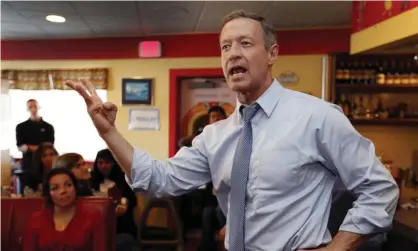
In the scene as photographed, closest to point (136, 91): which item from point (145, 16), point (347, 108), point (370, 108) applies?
point (145, 16)

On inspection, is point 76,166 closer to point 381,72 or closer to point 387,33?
point 387,33

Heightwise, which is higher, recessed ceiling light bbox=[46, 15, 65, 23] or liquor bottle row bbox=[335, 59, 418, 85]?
recessed ceiling light bbox=[46, 15, 65, 23]

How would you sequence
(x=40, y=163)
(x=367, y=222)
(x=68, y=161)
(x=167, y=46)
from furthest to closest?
(x=167, y=46)
(x=40, y=163)
(x=68, y=161)
(x=367, y=222)

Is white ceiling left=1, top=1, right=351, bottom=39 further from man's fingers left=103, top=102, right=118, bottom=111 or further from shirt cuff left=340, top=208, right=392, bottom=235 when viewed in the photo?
shirt cuff left=340, top=208, right=392, bottom=235

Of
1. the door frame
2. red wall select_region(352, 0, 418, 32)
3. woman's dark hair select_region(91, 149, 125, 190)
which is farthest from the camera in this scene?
the door frame

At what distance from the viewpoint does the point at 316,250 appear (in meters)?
0.98

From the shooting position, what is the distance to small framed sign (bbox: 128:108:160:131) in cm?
499

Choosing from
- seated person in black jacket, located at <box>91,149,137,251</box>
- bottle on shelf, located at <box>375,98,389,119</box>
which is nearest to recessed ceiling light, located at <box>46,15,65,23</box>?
seated person in black jacket, located at <box>91,149,137,251</box>

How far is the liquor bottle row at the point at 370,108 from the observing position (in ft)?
13.9

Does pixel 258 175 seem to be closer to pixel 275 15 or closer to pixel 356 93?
pixel 275 15

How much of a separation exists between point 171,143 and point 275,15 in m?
1.94

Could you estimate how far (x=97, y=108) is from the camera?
107cm

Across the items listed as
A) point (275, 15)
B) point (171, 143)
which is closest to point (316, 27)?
point (275, 15)

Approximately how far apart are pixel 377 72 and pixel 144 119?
8.72 ft
